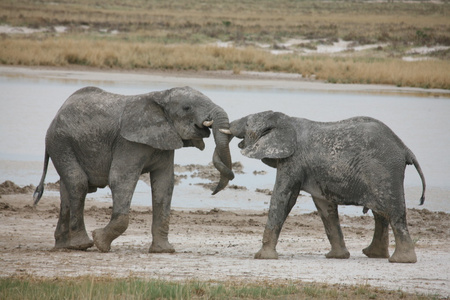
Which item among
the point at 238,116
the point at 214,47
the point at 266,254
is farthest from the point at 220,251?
the point at 214,47

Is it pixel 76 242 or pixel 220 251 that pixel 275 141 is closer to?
pixel 220 251

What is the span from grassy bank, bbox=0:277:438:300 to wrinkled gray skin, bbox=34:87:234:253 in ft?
7.54

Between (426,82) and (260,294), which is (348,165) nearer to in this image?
(260,294)

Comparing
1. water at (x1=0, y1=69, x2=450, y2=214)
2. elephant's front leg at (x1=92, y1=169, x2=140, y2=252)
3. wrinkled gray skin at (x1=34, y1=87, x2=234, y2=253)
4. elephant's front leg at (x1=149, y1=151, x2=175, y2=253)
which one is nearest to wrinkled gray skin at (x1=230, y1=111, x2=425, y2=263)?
wrinkled gray skin at (x1=34, y1=87, x2=234, y2=253)

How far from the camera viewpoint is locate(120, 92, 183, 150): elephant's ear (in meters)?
10.2

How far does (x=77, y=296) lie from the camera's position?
7.25 m

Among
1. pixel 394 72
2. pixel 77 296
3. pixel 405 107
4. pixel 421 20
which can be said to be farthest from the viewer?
pixel 421 20

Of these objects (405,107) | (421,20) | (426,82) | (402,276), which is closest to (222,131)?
(402,276)

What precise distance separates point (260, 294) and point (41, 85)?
25.3 metres

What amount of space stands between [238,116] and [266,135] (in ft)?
41.7

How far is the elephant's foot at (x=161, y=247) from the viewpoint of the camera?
1034cm

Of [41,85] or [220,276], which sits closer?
[220,276]

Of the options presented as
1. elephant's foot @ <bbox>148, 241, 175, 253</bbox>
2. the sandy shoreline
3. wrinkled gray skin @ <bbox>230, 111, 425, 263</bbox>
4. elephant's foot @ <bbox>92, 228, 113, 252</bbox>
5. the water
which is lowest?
the sandy shoreline

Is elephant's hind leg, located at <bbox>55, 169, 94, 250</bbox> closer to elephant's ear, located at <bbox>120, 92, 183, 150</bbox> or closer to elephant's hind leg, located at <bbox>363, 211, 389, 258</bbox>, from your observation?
elephant's ear, located at <bbox>120, 92, 183, 150</bbox>
